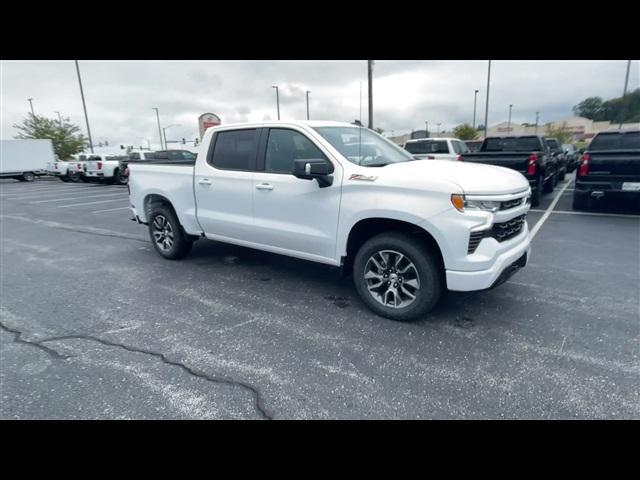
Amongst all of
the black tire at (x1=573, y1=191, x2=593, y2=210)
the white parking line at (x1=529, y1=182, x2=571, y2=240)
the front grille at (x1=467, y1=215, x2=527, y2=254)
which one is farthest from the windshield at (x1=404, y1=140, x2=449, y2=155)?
the front grille at (x1=467, y1=215, x2=527, y2=254)

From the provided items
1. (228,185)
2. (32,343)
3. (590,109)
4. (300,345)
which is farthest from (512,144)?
(590,109)

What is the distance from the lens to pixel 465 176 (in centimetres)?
320

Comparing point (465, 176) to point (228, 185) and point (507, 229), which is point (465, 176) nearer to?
point (507, 229)

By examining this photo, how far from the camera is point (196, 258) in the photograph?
571 cm

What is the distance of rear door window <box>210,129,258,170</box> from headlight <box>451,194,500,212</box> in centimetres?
237

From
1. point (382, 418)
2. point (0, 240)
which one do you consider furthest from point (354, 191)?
point (0, 240)

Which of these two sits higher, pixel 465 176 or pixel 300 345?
pixel 465 176

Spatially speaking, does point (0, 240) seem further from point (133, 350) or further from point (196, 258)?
point (133, 350)

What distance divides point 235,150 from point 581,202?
8.62 metres

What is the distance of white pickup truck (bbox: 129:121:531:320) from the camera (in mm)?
3061

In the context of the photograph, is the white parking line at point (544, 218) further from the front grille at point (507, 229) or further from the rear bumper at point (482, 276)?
the rear bumper at point (482, 276)

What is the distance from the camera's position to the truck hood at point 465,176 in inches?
120

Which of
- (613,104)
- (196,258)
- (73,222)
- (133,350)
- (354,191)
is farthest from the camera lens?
(613,104)

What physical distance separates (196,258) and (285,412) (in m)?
3.88
